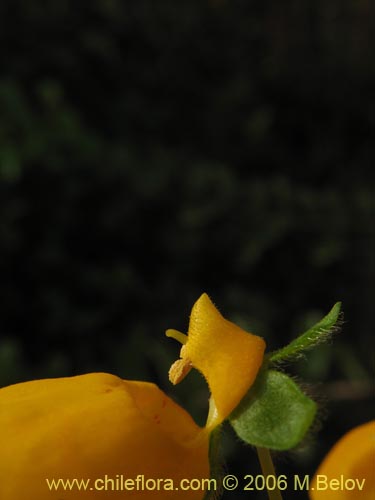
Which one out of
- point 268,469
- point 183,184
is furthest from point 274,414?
point 183,184

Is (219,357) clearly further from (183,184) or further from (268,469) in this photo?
(183,184)

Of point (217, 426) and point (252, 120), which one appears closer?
point (217, 426)

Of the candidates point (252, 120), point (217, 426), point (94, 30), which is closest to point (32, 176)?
point (94, 30)

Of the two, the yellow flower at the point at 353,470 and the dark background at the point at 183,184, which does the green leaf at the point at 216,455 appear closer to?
the yellow flower at the point at 353,470

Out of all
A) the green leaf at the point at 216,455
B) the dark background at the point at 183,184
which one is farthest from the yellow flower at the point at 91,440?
the dark background at the point at 183,184

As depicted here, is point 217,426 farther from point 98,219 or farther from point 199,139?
point 199,139

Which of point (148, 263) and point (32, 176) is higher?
point (32, 176)

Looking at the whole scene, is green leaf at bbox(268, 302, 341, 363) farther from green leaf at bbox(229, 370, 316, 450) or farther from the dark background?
the dark background
